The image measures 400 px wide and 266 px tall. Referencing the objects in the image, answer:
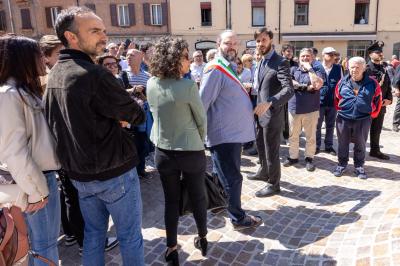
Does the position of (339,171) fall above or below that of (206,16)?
below

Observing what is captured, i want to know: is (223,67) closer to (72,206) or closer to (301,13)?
(72,206)

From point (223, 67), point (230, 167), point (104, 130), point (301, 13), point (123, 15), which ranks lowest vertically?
point (230, 167)

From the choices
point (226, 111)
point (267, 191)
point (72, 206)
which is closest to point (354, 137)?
point (267, 191)

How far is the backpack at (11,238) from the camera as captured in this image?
181 cm

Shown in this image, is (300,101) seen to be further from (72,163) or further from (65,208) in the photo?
(72,163)

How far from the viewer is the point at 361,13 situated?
27281 millimetres

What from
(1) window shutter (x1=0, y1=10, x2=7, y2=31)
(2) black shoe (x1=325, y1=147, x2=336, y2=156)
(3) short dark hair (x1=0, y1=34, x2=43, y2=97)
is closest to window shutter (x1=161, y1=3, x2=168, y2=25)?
(1) window shutter (x1=0, y1=10, x2=7, y2=31)

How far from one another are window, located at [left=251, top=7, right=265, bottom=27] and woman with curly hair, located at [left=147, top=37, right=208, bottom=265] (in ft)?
85.7

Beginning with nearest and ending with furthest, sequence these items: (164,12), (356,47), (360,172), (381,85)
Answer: (360,172), (381,85), (356,47), (164,12)

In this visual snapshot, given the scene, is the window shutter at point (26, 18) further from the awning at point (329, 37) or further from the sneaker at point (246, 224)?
Result: the sneaker at point (246, 224)

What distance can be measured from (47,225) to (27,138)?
0.64 metres

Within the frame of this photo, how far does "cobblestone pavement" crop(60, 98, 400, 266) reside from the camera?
3.27m

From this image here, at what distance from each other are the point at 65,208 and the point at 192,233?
1.37 meters

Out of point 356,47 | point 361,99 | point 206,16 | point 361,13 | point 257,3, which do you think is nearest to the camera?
point 361,99
